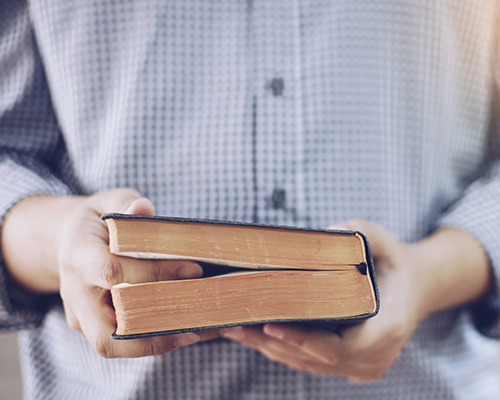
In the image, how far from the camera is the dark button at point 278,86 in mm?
698

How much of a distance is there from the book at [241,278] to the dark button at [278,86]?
1.29 ft

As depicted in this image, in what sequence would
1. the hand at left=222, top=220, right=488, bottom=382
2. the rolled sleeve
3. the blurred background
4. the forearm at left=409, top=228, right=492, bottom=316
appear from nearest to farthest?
the hand at left=222, top=220, right=488, bottom=382 → the forearm at left=409, top=228, right=492, bottom=316 → the rolled sleeve → the blurred background

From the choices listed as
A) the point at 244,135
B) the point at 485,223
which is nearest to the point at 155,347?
the point at 244,135

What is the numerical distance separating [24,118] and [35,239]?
1.07 ft

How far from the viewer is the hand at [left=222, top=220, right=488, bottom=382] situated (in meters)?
0.49

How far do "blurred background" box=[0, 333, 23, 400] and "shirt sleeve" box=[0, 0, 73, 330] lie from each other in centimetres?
121

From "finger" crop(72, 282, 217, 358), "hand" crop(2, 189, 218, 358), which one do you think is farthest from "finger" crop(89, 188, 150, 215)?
"finger" crop(72, 282, 217, 358)

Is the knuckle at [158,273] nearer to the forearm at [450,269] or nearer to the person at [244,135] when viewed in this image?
the person at [244,135]

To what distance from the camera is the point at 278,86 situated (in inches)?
27.5

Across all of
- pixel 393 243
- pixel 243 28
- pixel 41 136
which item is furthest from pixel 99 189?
pixel 393 243

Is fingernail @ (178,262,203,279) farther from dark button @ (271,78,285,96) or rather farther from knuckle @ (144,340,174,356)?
dark button @ (271,78,285,96)

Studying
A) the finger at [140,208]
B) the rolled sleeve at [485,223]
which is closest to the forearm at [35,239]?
the finger at [140,208]

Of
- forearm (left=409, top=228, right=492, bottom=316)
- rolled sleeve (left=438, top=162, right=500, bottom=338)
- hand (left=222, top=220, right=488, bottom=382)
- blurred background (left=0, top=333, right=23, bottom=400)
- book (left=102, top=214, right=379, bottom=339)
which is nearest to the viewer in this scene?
book (left=102, top=214, right=379, bottom=339)

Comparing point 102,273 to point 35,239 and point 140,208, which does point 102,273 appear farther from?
A: point 35,239
